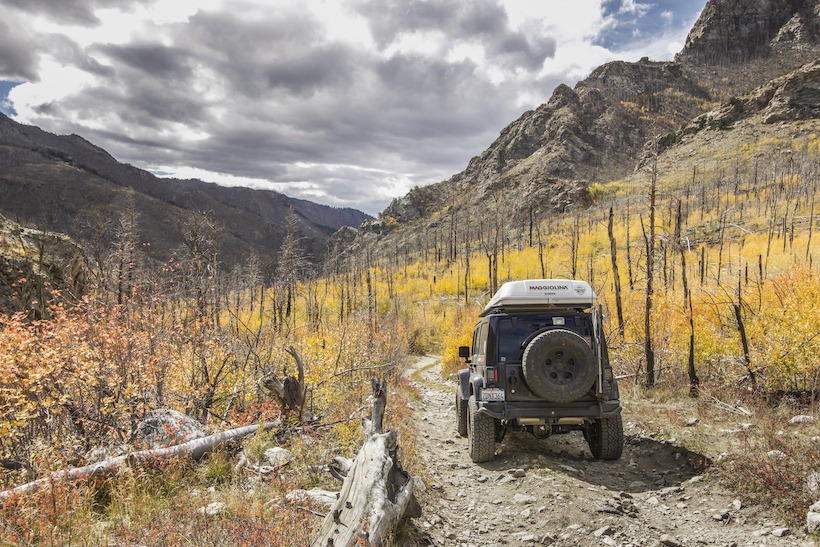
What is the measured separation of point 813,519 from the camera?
450cm

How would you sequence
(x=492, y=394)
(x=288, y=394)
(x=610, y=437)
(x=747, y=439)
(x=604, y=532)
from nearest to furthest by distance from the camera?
(x=604, y=532) → (x=747, y=439) → (x=492, y=394) → (x=610, y=437) → (x=288, y=394)

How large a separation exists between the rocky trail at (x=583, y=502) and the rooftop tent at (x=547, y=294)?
264 cm

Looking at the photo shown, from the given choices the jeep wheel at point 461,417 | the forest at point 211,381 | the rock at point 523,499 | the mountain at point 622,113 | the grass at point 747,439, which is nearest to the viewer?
the forest at point 211,381

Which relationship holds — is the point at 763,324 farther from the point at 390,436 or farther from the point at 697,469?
the point at 390,436

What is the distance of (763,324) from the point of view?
10594 mm

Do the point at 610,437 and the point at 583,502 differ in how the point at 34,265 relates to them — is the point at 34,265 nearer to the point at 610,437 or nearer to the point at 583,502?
the point at 583,502

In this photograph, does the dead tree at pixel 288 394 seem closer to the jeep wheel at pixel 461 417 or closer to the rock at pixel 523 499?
the jeep wheel at pixel 461 417

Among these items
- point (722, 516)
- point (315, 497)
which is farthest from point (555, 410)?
point (315, 497)

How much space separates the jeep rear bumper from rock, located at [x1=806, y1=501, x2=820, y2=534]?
2693 millimetres

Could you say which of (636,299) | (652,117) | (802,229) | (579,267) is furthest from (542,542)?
(652,117)

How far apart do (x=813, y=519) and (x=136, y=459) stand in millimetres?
7260

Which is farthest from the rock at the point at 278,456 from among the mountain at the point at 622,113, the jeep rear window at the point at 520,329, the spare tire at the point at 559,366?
the mountain at the point at 622,113

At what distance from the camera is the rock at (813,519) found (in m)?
4.45

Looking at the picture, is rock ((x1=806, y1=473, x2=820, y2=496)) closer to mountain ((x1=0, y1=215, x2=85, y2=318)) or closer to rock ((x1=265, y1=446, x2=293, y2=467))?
rock ((x1=265, y1=446, x2=293, y2=467))
